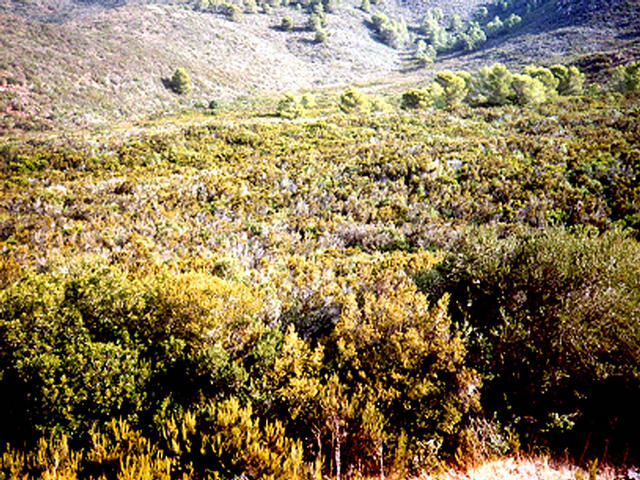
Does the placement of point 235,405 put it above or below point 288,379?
above

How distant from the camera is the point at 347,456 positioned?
12.4 feet

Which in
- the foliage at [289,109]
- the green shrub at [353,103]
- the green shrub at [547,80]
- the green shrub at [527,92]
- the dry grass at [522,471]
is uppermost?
the green shrub at [547,80]

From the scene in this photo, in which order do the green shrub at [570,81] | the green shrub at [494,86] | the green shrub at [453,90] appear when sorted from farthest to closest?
the green shrub at [453,90], the green shrub at [570,81], the green shrub at [494,86]

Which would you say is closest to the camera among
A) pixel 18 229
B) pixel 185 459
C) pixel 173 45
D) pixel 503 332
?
pixel 185 459

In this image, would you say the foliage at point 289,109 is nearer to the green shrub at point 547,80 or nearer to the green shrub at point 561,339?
the green shrub at point 547,80

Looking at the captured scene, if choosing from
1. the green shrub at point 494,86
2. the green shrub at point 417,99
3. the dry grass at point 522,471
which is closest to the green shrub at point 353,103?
the green shrub at point 417,99

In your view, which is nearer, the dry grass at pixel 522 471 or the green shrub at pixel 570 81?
the dry grass at pixel 522 471

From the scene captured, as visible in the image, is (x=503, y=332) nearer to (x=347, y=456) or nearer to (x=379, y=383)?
(x=379, y=383)

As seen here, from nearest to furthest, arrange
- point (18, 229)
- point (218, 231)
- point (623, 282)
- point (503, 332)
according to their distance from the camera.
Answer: point (503, 332) < point (623, 282) < point (18, 229) < point (218, 231)

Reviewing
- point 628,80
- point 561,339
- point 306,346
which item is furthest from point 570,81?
point 306,346

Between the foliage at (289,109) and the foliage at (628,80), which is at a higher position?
the foliage at (628,80)

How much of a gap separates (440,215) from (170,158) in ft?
47.1

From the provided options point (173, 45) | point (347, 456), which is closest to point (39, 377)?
point (347, 456)

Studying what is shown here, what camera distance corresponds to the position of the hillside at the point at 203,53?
128ft
